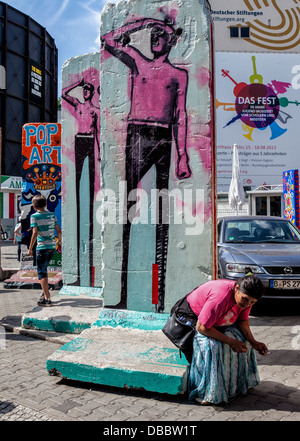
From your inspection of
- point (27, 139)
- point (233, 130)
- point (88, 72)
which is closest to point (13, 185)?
point (233, 130)

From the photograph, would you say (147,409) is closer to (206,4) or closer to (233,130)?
(206,4)

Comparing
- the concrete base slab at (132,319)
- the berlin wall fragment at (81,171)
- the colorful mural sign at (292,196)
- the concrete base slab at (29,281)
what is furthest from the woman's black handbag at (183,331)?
the colorful mural sign at (292,196)

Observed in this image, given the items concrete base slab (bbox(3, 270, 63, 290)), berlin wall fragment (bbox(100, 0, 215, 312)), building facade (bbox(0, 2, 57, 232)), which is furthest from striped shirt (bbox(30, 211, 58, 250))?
building facade (bbox(0, 2, 57, 232))

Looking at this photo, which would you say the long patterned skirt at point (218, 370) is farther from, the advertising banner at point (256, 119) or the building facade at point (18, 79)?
the building facade at point (18, 79)

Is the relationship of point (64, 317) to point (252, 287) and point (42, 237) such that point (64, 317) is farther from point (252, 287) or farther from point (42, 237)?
point (252, 287)

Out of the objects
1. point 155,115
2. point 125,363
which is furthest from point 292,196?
point 125,363

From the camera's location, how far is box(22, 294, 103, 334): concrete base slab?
16.3ft

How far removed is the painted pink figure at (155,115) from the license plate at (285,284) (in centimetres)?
219

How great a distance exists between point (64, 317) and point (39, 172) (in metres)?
4.26

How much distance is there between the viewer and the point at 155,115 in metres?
4.52

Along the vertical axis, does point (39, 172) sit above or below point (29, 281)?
above

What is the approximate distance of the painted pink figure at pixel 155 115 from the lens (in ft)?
14.5

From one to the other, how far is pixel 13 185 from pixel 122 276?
69.5ft

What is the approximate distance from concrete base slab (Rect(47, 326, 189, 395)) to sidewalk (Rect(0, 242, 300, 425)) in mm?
103
